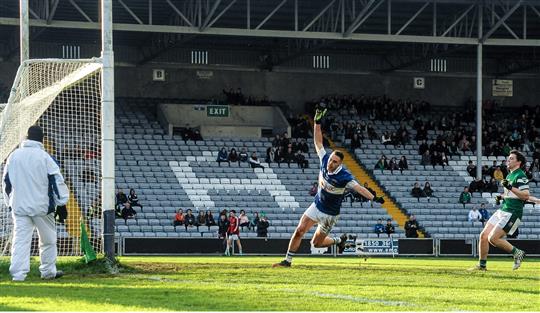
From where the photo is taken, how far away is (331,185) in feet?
63.0

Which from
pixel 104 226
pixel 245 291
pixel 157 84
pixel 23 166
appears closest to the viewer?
pixel 245 291

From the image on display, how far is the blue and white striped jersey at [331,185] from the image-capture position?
19016mm

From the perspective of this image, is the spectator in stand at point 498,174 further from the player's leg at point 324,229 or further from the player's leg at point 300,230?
the player's leg at point 300,230

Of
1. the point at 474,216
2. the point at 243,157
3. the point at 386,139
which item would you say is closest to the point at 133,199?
the point at 243,157

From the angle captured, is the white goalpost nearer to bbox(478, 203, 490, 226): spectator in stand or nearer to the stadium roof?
the stadium roof

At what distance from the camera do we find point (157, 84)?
5106 cm

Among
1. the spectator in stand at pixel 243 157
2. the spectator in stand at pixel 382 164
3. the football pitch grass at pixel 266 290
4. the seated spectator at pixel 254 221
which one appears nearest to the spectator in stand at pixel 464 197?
the spectator in stand at pixel 382 164

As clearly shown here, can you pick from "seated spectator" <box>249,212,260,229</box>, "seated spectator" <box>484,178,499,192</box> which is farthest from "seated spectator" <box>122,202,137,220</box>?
"seated spectator" <box>484,178,499,192</box>

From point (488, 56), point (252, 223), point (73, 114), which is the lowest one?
point (252, 223)

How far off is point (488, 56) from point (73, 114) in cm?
3552

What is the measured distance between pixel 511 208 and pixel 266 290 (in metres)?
7.26

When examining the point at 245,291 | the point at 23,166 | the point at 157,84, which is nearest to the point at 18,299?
the point at 245,291

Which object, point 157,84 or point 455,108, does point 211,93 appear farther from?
point 455,108

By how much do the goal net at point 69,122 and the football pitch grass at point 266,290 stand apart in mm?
1025
